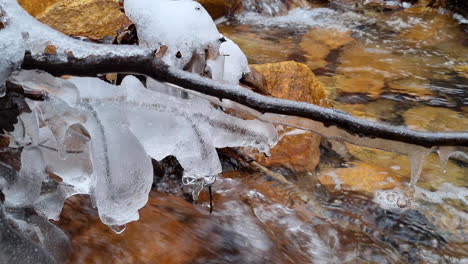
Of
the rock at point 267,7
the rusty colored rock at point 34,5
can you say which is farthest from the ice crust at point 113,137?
the rock at point 267,7

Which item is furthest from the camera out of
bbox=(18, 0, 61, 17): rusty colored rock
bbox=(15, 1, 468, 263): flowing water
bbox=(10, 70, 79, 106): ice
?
bbox=(18, 0, 61, 17): rusty colored rock

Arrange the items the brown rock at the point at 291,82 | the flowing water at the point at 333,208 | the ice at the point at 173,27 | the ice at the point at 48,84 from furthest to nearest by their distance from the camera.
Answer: the brown rock at the point at 291,82
the flowing water at the point at 333,208
the ice at the point at 173,27
the ice at the point at 48,84

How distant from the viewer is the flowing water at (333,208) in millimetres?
2074

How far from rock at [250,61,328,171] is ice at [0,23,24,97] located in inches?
78.6

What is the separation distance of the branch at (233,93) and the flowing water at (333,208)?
12 centimetres

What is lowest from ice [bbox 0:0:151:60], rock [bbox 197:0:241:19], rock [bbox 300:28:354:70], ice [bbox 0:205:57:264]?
rock [bbox 300:28:354:70]

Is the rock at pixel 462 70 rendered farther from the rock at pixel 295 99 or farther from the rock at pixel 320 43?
the rock at pixel 295 99

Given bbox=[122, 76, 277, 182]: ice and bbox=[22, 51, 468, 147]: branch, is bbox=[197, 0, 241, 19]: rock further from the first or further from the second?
bbox=[22, 51, 468, 147]: branch

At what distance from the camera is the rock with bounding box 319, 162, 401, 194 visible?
120 inches

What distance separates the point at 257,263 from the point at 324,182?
114 cm

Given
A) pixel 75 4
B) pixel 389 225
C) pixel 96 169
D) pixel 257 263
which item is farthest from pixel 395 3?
pixel 96 169

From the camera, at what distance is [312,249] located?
2385 mm

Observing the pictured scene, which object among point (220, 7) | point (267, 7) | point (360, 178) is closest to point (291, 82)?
point (360, 178)

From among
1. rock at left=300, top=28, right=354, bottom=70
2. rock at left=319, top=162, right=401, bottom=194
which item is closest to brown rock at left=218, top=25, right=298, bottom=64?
rock at left=300, top=28, right=354, bottom=70
